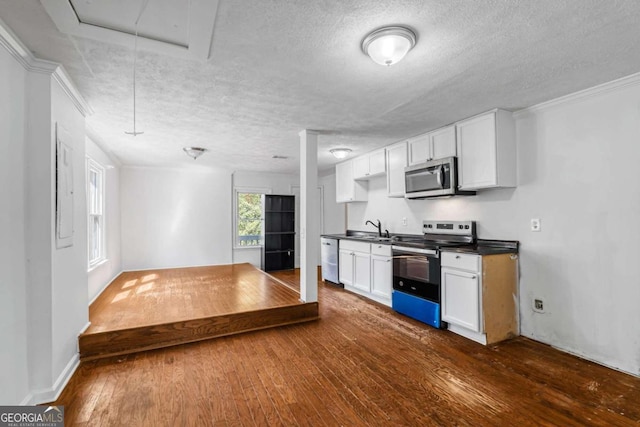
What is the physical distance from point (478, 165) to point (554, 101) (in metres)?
0.85

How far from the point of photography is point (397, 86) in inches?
→ 96.4

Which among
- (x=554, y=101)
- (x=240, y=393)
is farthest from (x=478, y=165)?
(x=240, y=393)

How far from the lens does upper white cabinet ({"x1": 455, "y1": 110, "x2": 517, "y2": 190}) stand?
Result: 9.79 ft

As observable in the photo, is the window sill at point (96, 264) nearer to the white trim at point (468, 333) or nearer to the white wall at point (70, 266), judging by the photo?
the white wall at point (70, 266)

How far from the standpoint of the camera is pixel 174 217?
20.6ft

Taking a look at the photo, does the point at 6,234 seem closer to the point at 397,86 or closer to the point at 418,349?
the point at 397,86

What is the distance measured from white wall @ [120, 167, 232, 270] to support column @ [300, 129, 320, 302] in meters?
3.64

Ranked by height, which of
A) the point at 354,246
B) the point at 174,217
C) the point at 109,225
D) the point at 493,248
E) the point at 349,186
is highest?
the point at 349,186

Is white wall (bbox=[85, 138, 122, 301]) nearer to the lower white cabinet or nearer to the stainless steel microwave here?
the lower white cabinet

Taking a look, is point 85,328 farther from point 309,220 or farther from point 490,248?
point 490,248

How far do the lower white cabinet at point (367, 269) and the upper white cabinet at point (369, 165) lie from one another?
1183mm

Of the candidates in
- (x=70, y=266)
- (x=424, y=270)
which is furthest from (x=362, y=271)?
(x=70, y=266)

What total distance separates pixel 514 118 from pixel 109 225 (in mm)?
6056

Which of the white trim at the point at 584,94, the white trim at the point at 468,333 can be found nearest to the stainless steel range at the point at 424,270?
the white trim at the point at 468,333
